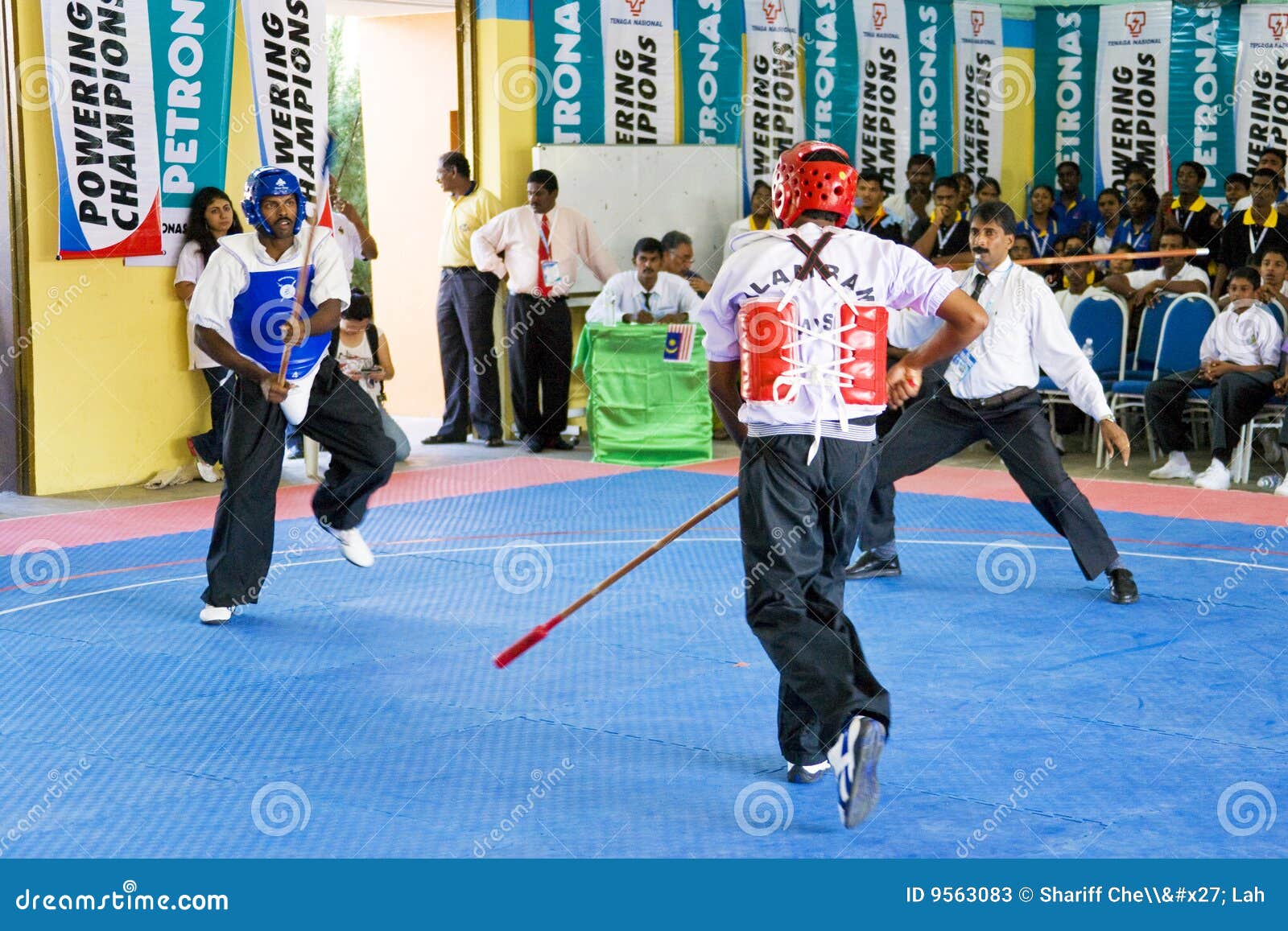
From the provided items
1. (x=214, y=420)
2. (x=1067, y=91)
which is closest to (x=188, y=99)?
(x=214, y=420)

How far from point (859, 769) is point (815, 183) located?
5.22 ft

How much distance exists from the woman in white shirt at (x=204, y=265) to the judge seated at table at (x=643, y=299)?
2.68 metres

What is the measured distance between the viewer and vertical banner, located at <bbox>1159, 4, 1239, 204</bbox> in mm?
14797

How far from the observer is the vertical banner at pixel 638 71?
12.6 m

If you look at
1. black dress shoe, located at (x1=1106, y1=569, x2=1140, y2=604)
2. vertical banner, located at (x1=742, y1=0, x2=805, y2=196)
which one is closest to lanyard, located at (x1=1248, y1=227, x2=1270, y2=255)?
vertical banner, located at (x1=742, y1=0, x2=805, y2=196)

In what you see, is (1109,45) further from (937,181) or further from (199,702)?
(199,702)

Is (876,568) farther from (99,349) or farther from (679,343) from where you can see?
(99,349)

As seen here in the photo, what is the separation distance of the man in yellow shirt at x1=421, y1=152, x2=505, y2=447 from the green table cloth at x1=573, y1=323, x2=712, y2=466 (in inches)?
43.9

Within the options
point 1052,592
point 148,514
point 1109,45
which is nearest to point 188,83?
point 148,514

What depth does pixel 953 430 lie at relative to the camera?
7039 mm

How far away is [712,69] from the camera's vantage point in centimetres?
1339

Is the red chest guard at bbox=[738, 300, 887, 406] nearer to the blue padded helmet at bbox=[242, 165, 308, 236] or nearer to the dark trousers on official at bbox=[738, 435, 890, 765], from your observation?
the dark trousers on official at bbox=[738, 435, 890, 765]

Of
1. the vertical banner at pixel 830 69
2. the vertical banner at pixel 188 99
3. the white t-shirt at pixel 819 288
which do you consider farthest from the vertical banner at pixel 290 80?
the white t-shirt at pixel 819 288

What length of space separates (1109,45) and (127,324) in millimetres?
9929
